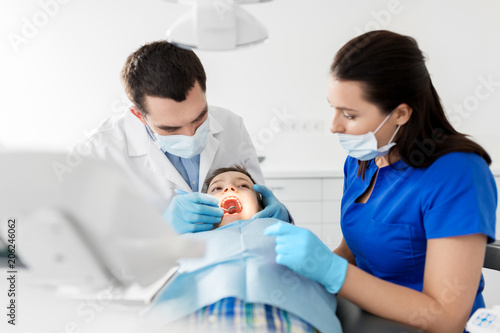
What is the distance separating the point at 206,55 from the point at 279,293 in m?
2.91

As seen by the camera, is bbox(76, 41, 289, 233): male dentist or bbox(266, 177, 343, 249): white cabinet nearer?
bbox(76, 41, 289, 233): male dentist

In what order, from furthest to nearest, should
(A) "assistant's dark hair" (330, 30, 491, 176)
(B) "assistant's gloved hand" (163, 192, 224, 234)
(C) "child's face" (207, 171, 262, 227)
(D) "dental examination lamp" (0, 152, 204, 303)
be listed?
(C) "child's face" (207, 171, 262, 227)
(B) "assistant's gloved hand" (163, 192, 224, 234)
(A) "assistant's dark hair" (330, 30, 491, 176)
(D) "dental examination lamp" (0, 152, 204, 303)

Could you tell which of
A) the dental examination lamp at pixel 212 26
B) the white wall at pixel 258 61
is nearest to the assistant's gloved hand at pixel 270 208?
the dental examination lamp at pixel 212 26

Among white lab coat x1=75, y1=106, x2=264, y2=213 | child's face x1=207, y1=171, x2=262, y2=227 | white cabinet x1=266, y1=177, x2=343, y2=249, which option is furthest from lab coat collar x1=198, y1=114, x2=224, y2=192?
white cabinet x1=266, y1=177, x2=343, y2=249

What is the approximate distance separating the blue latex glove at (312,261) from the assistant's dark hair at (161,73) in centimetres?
82

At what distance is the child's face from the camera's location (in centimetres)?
183

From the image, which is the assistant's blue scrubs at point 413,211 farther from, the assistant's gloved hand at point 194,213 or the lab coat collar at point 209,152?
the lab coat collar at point 209,152

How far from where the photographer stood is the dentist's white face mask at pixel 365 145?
4.57 feet

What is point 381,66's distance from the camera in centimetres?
131

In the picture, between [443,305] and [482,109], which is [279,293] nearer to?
[443,305]

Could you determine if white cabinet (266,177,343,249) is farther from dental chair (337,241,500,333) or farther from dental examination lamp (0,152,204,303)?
dental examination lamp (0,152,204,303)

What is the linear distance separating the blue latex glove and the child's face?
0.60 metres

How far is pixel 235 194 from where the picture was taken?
188 centimetres

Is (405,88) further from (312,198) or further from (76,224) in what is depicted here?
(312,198)
